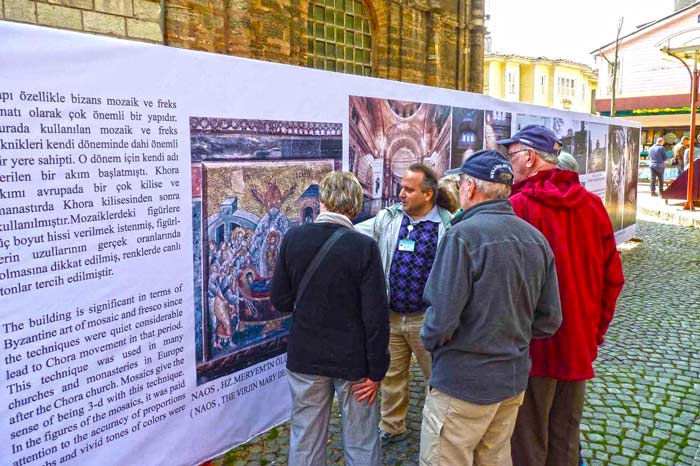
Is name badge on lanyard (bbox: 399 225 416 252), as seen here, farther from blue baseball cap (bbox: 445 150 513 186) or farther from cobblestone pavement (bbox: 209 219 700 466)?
cobblestone pavement (bbox: 209 219 700 466)

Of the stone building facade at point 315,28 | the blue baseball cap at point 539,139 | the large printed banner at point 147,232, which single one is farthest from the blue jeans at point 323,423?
the stone building facade at point 315,28

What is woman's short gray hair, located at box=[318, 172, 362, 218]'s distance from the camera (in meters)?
2.96

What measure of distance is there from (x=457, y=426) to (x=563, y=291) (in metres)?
0.93

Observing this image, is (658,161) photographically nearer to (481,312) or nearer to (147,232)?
(481,312)

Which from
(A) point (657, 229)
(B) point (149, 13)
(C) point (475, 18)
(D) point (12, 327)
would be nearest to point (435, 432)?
(D) point (12, 327)

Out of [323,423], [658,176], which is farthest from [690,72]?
[323,423]

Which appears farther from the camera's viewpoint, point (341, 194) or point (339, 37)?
point (339, 37)

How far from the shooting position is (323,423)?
3107 mm

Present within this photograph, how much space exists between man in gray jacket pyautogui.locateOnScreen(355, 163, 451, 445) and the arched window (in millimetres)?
9800

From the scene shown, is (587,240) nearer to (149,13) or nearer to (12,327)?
(12,327)

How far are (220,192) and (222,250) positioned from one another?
0.34 metres

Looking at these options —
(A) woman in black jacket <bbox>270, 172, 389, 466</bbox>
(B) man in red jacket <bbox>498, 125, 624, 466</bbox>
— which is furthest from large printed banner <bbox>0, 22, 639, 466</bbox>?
(B) man in red jacket <bbox>498, 125, 624, 466</bbox>

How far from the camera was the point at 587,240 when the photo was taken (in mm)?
3109

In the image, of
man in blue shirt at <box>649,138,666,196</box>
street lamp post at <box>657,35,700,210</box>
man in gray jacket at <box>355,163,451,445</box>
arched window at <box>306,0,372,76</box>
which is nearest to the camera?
man in gray jacket at <box>355,163,451,445</box>
